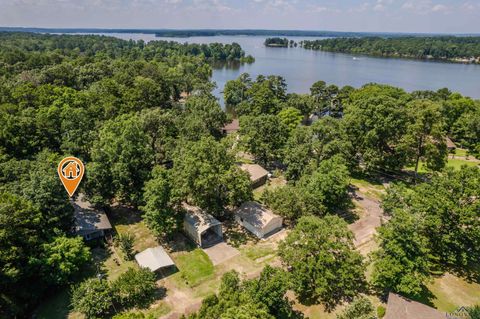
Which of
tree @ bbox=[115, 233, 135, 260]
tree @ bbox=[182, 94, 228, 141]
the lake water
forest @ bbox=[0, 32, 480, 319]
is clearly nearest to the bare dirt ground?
forest @ bbox=[0, 32, 480, 319]

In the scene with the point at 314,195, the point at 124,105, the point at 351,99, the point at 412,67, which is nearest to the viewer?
the point at 314,195

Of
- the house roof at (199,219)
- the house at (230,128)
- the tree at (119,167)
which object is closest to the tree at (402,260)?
the house roof at (199,219)

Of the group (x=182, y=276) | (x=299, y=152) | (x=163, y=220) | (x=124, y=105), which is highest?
(x=124, y=105)

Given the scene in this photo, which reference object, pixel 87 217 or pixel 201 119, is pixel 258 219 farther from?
pixel 201 119

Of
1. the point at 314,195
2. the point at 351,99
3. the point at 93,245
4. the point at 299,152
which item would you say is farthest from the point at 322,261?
the point at 351,99

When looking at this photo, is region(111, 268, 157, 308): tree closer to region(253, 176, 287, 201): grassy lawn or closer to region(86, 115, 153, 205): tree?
region(86, 115, 153, 205): tree

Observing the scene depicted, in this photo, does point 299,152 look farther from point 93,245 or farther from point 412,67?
point 412,67

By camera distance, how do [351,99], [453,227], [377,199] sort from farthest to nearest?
[351,99], [377,199], [453,227]
